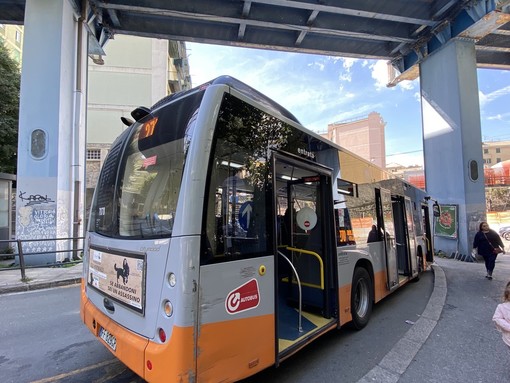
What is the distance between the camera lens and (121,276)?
2951 millimetres

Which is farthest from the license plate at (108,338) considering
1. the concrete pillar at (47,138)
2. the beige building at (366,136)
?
the beige building at (366,136)

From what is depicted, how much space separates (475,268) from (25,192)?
15.2 meters

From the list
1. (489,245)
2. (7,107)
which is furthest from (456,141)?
(7,107)

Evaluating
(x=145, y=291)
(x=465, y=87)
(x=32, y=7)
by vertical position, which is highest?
(x=32, y=7)

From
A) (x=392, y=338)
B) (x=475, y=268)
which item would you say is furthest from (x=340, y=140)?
(x=392, y=338)

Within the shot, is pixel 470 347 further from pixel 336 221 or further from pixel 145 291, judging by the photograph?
pixel 145 291

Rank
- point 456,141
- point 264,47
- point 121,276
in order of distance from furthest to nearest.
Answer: point 264,47
point 456,141
point 121,276

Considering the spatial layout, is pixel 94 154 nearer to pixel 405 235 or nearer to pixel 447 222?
pixel 447 222

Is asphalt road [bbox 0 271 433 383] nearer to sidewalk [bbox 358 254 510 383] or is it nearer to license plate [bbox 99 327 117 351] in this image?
sidewalk [bbox 358 254 510 383]

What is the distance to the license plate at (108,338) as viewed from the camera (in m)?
2.87

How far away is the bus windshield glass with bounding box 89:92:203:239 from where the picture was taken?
8.87 ft

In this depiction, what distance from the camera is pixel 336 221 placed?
4.43m

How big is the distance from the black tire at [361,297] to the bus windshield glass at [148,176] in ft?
10.7

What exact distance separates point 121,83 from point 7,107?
10.9 metres
